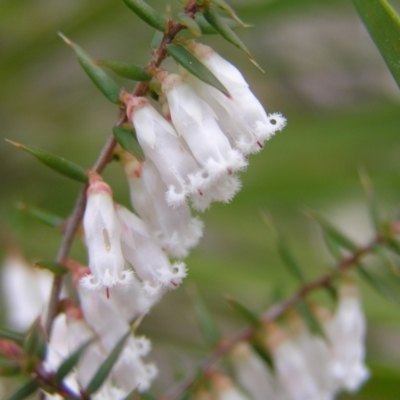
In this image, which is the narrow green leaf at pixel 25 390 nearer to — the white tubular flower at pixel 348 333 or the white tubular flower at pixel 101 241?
the white tubular flower at pixel 101 241

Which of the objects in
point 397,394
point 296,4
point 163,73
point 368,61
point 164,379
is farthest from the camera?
point 368,61

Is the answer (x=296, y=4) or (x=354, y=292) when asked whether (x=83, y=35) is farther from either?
(x=354, y=292)

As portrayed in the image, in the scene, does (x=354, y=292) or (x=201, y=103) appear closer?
(x=201, y=103)

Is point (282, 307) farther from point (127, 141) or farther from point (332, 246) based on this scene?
point (127, 141)

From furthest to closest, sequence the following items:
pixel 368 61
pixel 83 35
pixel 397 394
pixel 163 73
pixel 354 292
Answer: pixel 368 61
pixel 83 35
pixel 397 394
pixel 354 292
pixel 163 73

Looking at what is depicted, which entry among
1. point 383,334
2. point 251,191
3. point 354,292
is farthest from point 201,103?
point 383,334

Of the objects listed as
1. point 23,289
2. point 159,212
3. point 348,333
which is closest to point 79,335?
point 159,212

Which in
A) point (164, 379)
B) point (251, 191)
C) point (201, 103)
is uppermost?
point (201, 103)

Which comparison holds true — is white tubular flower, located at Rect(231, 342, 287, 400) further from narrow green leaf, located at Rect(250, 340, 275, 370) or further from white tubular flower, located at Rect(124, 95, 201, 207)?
white tubular flower, located at Rect(124, 95, 201, 207)
